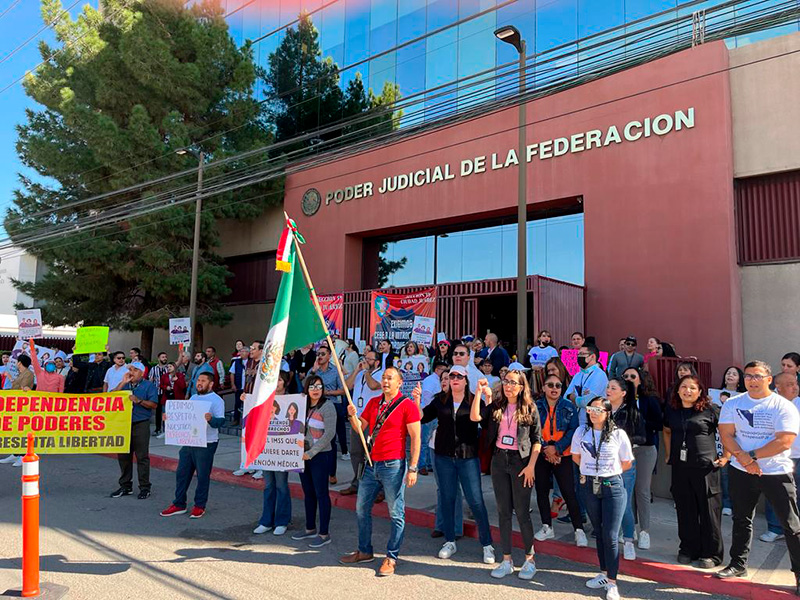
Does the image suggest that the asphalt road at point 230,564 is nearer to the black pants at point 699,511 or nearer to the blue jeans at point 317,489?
the blue jeans at point 317,489

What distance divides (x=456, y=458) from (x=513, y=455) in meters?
0.60

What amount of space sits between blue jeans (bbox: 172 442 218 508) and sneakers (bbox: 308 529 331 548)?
181 centimetres

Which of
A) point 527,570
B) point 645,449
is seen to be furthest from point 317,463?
point 645,449

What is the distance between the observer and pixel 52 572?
5.60m

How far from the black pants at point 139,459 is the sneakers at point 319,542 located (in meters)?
3.28

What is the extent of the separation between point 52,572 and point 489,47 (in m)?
17.3

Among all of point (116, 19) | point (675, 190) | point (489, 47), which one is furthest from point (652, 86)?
point (116, 19)

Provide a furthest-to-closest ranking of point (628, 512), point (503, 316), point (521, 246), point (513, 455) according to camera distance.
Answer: point (503, 316) < point (521, 246) < point (628, 512) < point (513, 455)

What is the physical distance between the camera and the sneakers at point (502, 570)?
5617 millimetres

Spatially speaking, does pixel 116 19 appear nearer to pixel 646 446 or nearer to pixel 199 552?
pixel 199 552

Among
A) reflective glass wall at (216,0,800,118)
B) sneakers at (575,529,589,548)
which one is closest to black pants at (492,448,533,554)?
sneakers at (575,529,589,548)

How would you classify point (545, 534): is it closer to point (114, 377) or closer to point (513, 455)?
point (513, 455)

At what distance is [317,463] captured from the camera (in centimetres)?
670

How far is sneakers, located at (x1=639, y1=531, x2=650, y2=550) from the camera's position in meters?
6.28
